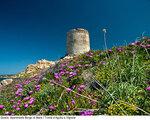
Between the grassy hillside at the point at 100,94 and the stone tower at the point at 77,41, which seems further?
the stone tower at the point at 77,41

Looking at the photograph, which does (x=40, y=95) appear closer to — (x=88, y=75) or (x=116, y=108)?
(x=88, y=75)

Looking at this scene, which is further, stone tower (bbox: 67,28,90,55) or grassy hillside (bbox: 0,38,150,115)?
stone tower (bbox: 67,28,90,55)

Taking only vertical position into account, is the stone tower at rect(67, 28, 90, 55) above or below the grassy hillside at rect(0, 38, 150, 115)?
above

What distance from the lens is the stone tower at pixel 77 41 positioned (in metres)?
39.8

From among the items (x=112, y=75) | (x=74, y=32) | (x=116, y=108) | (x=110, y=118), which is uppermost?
(x=74, y=32)

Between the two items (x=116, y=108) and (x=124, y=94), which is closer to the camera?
(x=116, y=108)

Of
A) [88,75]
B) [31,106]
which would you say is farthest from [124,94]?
[88,75]

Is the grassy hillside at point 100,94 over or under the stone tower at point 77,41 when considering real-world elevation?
under

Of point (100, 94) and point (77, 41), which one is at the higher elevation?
point (77, 41)

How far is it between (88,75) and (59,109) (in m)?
2.77

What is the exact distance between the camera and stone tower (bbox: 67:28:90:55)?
131ft

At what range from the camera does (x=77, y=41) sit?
4000cm

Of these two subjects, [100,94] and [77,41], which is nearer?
[100,94]

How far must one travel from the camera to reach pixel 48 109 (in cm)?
746
